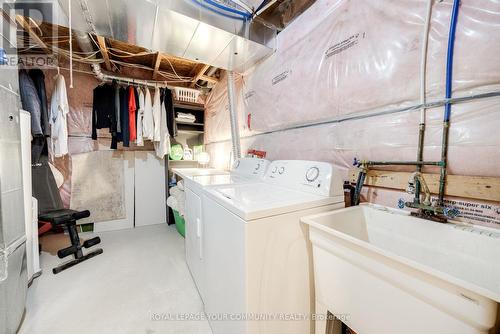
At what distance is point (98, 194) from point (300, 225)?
320 cm

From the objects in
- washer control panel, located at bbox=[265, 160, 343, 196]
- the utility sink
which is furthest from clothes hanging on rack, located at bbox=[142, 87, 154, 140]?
the utility sink

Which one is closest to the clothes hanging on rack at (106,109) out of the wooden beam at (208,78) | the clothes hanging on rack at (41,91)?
the clothes hanging on rack at (41,91)

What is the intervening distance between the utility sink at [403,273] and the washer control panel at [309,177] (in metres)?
0.15

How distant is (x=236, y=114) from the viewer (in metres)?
2.31

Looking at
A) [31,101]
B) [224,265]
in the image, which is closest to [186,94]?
[31,101]

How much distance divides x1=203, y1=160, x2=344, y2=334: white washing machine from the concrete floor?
0.50 meters

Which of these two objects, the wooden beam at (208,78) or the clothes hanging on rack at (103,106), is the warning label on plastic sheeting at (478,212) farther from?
the clothes hanging on rack at (103,106)

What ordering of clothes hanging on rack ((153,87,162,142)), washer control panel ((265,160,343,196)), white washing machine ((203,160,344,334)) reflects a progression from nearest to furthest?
white washing machine ((203,160,344,334))
washer control panel ((265,160,343,196))
clothes hanging on rack ((153,87,162,142))

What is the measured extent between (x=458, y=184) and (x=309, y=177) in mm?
625

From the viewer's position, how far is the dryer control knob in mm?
1115

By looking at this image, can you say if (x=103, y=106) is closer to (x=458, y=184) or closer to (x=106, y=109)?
(x=106, y=109)

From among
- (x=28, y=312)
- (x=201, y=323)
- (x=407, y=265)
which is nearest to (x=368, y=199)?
(x=407, y=265)

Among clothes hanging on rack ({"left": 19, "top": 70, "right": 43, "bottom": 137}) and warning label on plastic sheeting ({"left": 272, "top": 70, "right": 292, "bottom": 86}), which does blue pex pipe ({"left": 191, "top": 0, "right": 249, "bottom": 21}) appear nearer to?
warning label on plastic sheeting ({"left": 272, "top": 70, "right": 292, "bottom": 86})

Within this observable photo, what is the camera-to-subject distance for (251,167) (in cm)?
174
